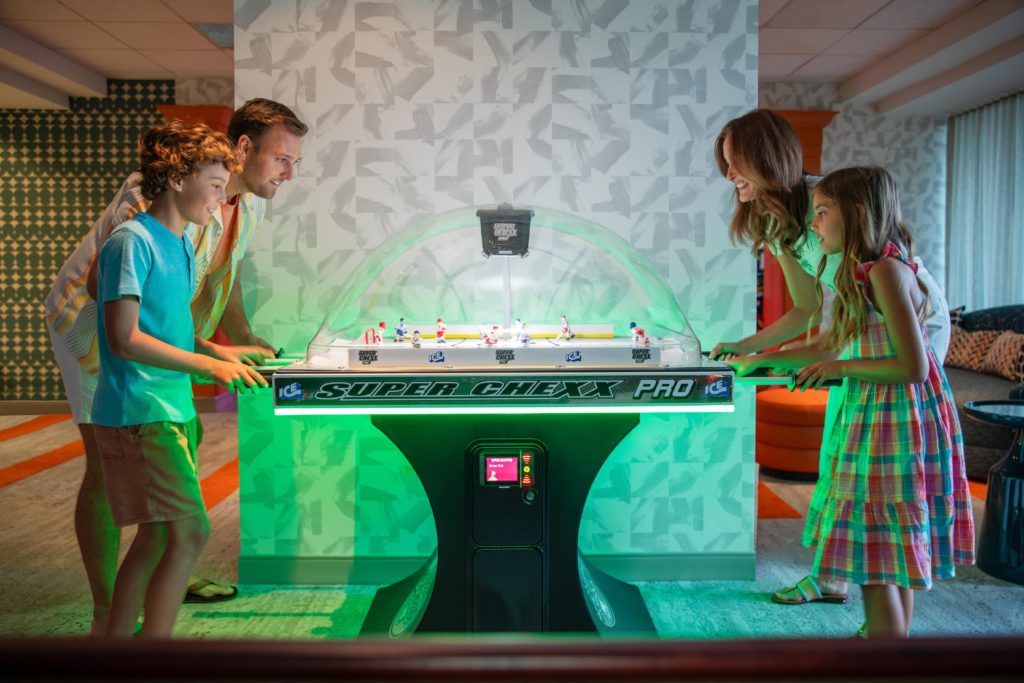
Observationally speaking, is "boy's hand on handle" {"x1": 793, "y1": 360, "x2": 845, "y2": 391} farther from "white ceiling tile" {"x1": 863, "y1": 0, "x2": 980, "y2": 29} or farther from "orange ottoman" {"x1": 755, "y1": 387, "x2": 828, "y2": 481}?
"white ceiling tile" {"x1": 863, "y1": 0, "x2": 980, "y2": 29}

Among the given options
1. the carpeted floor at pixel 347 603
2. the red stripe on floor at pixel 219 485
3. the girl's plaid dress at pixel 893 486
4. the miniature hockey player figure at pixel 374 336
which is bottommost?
the carpeted floor at pixel 347 603

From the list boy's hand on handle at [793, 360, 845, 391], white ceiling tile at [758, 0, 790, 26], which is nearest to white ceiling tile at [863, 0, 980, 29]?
white ceiling tile at [758, 0, 790, 26]

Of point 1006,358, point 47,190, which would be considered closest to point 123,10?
point 47,190

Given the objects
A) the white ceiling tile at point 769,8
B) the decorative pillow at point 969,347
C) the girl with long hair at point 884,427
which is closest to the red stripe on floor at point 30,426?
the girl with long hair at point 884,427

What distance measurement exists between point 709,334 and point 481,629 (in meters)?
1.47

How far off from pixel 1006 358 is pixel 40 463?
20.7ft

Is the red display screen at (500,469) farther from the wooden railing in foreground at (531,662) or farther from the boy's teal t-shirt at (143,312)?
the wooden railing in foreground at (531,662)

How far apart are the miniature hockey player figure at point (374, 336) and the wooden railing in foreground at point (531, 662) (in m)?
1.89

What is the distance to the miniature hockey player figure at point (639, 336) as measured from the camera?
2375 mm

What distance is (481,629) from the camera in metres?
2.25

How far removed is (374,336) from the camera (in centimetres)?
251

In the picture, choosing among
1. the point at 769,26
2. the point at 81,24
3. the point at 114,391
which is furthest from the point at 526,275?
the point at 81,24

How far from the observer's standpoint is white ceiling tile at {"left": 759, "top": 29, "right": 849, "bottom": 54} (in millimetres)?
5586

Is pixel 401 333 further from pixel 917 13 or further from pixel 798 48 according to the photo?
pixel 798 48
